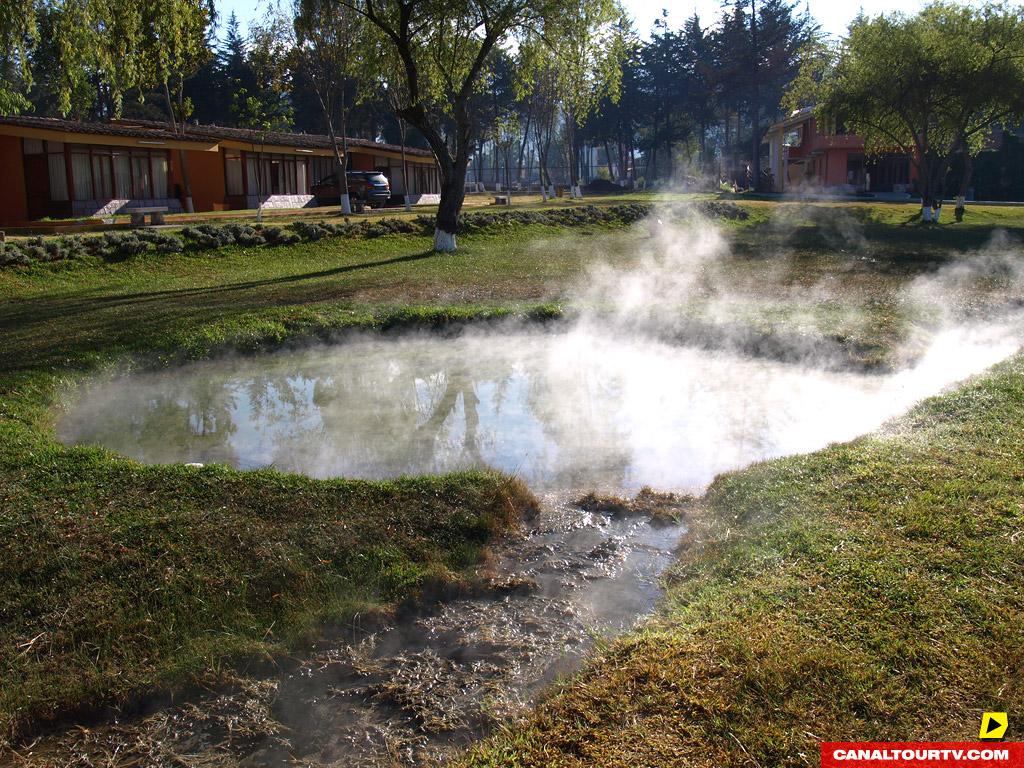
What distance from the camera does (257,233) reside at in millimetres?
20875

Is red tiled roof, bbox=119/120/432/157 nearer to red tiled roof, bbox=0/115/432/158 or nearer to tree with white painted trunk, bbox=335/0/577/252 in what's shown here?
red tiled roof, bbox=0/115/432/158

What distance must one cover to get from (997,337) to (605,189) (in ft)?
154

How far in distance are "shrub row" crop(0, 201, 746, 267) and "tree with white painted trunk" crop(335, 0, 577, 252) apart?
299cm

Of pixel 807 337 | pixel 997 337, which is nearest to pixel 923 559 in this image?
pixel 807 337

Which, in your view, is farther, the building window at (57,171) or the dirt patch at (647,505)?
the building window at (57,171)

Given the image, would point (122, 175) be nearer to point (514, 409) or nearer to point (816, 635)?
point (514, 409)

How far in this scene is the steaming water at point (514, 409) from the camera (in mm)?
6730

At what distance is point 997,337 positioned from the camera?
34.5 feet

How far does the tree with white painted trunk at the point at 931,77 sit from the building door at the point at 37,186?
2511cm

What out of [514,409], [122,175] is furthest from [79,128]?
[514,409]

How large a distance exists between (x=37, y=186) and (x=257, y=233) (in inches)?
394

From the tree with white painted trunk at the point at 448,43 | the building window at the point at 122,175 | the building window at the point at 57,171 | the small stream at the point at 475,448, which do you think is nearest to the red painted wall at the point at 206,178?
the building window at the point at 122,175

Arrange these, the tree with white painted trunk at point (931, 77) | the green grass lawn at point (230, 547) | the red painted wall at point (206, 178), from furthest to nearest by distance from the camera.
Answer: the red painted wall at point (206, 178)
the tree with white painted trunk at point (931, 77)
the green grass lawn at point (230, 547)

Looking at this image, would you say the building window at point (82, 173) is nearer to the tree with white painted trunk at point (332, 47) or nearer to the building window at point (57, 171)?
the building window at point (57, 171)
